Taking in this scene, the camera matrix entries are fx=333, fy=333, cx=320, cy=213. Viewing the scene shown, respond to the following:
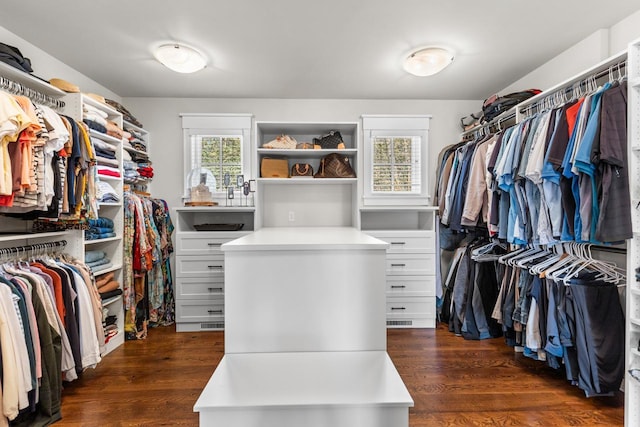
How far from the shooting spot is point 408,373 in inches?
90.7

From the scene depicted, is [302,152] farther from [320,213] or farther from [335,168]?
[320,213]

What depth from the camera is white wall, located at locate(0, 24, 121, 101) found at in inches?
88.1

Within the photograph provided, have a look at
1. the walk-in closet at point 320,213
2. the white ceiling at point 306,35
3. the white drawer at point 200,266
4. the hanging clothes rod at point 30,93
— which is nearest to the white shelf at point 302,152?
the walk-in closet at point 320,213

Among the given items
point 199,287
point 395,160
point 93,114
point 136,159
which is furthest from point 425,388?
point 136,159

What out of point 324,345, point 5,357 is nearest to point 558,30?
point 324,345

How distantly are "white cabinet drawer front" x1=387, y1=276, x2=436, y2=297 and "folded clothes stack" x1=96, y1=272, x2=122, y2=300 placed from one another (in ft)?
7.84

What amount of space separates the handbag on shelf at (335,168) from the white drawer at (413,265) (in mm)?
904

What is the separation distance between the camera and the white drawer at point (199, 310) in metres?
3.10

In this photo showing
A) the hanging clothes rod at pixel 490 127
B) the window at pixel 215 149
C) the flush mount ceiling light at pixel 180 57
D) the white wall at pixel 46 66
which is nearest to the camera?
the white wall at pixel 46 66

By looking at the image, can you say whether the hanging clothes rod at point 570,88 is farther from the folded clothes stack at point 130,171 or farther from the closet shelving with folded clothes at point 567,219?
the folded clothes stack at point 130,171

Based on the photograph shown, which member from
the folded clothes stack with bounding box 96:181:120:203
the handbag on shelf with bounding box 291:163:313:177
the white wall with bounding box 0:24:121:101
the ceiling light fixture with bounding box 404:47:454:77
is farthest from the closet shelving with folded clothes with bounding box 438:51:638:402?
the white wall with bounding box 0:24:121:101

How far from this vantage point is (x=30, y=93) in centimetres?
206

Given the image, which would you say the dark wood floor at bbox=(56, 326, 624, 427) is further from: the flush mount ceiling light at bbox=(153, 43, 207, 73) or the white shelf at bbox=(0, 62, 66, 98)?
the flush mount ceiling light at bbox=(153, 43, 207, 73)

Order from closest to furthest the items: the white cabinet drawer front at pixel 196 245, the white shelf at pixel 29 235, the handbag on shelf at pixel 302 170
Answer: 1. the white shelf at pixel 29 235
2. the white cabinet drawer front at pixel 196 245
3. the handbag on shelf at pixel 302 170
